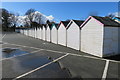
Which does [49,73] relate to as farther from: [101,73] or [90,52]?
[90,52]

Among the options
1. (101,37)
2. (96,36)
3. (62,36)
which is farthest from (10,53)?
(101,37)

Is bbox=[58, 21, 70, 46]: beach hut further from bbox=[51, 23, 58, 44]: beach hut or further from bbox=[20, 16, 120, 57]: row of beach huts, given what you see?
bbox=[20, 16, 120, 57]: row of beach huts

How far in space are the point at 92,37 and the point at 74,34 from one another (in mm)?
2719

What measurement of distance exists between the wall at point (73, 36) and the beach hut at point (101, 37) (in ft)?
4.30

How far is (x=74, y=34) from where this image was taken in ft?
33.4

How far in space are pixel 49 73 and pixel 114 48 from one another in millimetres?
6095

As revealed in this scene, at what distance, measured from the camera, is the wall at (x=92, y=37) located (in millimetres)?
7051

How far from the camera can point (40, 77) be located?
154 inches

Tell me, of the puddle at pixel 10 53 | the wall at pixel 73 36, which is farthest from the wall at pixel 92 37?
the puddle at pixel 10 53

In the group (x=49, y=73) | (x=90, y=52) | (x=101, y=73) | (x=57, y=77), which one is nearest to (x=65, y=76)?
(x=57, y=77)

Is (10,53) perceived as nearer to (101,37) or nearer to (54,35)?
(101,37)

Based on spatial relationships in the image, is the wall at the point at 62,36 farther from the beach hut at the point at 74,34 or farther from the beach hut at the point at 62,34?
the beach hut at the point at 74,34

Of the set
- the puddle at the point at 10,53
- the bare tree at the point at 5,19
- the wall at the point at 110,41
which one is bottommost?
the puddle at the point at 10,53

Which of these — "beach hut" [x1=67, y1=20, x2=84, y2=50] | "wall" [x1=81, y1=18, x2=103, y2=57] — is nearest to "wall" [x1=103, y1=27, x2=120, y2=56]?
"wall" [x1=81, y1=18, x2=103, y2=57]
